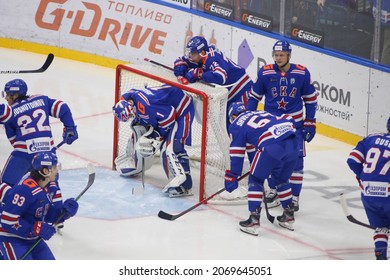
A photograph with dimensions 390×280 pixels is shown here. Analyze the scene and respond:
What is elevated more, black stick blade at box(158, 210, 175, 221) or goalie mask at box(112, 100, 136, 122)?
goalie mask at box(112, 100, 136, 122)

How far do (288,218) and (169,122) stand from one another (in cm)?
134

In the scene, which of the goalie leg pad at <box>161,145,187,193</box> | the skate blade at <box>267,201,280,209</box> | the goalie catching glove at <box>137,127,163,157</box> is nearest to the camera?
the skate blade at <box>267,201,280,209</box>

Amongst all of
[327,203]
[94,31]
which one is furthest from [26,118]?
[94,31]

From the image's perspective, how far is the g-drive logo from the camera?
38.1 ft

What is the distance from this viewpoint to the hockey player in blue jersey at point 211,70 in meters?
8.41

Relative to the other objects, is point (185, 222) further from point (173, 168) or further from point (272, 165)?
point (272, 165)

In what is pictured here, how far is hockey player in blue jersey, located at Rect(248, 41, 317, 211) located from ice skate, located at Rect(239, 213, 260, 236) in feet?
1.73

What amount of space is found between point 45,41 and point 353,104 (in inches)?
170

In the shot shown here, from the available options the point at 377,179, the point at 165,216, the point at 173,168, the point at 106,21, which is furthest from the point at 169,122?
the point at 106,21

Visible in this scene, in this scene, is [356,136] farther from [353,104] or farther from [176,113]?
[176,113]

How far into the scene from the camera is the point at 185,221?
769 cm

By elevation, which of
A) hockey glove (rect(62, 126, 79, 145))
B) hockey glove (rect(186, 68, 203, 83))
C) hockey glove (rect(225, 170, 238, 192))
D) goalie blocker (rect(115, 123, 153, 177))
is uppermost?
hockey glove (rect(186, 68, 203, 83))

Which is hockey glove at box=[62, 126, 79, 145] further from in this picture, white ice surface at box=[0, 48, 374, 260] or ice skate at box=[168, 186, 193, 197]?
ice skate at box=[168, 186, 193, 197]

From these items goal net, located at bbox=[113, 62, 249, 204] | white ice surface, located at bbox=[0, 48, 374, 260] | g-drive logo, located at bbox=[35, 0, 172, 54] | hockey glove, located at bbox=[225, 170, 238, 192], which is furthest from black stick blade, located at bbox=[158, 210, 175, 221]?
g-drive logo, located at bbox=[35, 0, 172, 54]
